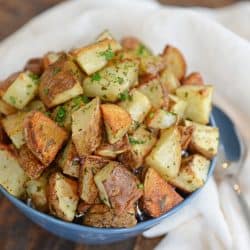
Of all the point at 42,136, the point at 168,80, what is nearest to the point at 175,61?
the point at 168,80

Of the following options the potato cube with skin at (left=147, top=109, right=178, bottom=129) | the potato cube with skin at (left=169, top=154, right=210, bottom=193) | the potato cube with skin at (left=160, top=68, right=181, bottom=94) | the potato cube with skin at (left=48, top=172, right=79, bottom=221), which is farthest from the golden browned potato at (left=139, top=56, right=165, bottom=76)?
the potato cube with skin at (left=48, top=172, right=79, bottom=221)

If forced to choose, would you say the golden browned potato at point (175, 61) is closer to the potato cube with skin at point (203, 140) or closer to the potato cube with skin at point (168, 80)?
the potato cube with skin at point (168, 80)

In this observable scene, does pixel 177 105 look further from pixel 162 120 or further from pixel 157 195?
pixel 157 195

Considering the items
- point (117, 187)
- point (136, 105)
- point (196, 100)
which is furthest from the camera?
point (196, 100)

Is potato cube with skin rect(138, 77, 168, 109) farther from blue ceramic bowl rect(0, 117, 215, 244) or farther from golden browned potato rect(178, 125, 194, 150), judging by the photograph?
blue ceramic bowl rect(0, 117, 215, 244)

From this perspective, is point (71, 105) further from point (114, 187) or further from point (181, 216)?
point (181, 216)
